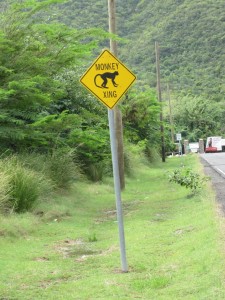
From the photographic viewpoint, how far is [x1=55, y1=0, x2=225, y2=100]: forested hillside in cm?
8106

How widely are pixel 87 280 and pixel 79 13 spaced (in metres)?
55.7

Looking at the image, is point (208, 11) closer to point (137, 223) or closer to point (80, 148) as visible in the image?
point (80, 148)

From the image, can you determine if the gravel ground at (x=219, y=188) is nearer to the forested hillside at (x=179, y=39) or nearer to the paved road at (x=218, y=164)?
the paved road at (x=218, y=164)

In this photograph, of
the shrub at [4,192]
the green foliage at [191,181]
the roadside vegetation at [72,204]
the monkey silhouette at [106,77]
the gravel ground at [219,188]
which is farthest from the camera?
the green foliage at [191,181]

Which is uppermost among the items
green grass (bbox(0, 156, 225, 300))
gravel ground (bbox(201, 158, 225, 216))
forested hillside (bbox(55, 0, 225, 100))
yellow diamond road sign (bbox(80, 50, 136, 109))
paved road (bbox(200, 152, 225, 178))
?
forested hillside (bbox(55, 0, 225, 100))

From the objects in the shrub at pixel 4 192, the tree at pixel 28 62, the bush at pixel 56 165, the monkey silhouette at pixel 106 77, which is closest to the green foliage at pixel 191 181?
the bush at pixel 56 165

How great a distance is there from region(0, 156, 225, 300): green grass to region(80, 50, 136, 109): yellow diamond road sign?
2424mm

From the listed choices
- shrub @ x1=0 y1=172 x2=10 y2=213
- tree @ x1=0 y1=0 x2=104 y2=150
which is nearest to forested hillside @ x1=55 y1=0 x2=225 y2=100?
tree @ x1=0 y1=0 x2=104 y2=150

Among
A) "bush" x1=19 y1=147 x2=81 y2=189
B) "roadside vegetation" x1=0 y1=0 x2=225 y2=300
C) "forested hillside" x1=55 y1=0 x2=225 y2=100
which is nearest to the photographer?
"roadside vegetation" x1=0 y1=0 x2=225 y2=300

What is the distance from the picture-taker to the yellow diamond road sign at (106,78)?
9.53m

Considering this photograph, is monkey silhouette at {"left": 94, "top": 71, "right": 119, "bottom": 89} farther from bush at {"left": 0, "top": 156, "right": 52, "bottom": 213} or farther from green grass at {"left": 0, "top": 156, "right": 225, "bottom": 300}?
bush at {"left": 0, "top": 156, "right": 52, "bottom": 213}

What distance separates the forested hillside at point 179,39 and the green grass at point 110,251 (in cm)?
6471

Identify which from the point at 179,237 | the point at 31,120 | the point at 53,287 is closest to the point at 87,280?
the point at 53,287

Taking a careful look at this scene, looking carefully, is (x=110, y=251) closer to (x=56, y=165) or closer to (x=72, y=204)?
(x=72, y=204)
